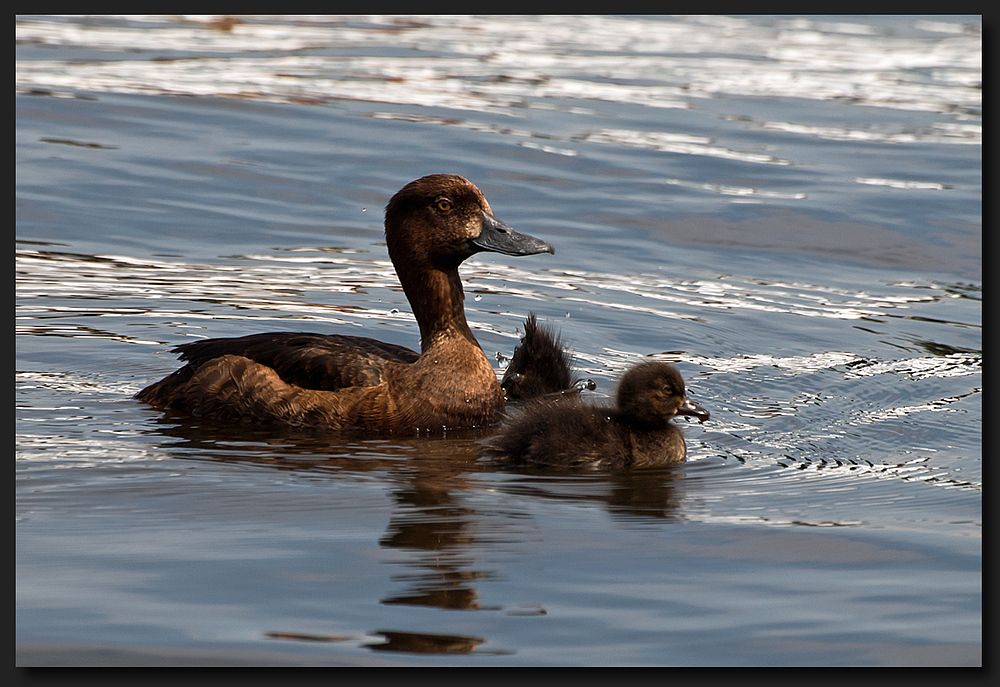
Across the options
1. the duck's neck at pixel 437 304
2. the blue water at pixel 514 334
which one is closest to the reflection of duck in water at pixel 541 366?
the blue water at pixel 514 334

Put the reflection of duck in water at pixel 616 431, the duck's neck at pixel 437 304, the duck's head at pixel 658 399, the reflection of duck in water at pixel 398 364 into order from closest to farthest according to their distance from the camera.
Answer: the reflection of duck in water at pixel 616 431 → the duck's head at pixel 658 399 → the reflection of duck in water at pixel 398 364 → the duck's neck at pixel 437 304

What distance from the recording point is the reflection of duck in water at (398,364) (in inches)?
285

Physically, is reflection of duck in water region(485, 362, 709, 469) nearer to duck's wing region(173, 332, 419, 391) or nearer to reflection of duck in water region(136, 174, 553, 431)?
reflection of duck in water region(136, 174, 553, 431)

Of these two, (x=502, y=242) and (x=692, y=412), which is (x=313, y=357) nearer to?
(x=502, y=242)

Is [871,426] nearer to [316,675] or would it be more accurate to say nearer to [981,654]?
[981,654]

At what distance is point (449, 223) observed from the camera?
7586mm

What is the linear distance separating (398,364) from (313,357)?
50 centimetres

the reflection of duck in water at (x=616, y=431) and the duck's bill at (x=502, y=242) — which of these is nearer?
the reflection of duck in water at (x=616, y=431)

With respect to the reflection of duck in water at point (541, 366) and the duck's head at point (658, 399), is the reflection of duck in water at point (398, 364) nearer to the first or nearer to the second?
the reflection of duck in water at point (541, 366)

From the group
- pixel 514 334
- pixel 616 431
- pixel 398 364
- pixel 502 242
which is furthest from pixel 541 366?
pixel 616 431

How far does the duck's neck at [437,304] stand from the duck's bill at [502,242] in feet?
0.96

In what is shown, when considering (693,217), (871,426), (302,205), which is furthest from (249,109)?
(871,426)

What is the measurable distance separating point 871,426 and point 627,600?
3079 millimetres

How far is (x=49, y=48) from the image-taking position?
65.7 feet
